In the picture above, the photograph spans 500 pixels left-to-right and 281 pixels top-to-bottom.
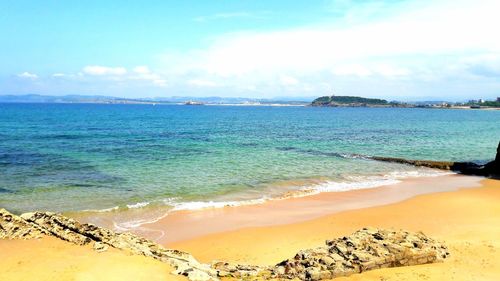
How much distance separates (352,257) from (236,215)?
10198mm

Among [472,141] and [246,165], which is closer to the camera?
[246,165]

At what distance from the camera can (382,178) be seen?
118 ft

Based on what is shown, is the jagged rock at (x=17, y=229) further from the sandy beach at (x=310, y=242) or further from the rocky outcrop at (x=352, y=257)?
the rocky outcrop at (x=352, y=257)

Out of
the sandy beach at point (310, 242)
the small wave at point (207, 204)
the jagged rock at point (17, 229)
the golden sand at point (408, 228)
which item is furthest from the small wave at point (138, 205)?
the jagged rock at point (17, 229)

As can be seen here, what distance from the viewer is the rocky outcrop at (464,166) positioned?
124 feet

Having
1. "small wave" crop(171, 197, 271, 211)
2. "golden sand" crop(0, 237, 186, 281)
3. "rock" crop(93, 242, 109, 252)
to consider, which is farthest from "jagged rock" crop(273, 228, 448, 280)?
"small wave" crop(171, 197, 271, 211)

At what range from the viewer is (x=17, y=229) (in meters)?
17.0

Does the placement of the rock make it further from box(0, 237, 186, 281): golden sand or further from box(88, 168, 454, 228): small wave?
box(88, 168, 454, 228): small wave

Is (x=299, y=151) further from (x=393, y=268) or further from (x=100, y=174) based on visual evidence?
(x=393, y=268)

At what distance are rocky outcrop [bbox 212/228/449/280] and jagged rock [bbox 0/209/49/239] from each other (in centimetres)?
807

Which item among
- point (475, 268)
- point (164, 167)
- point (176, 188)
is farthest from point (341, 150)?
point (475, 268)

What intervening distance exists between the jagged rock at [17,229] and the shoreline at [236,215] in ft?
14.4

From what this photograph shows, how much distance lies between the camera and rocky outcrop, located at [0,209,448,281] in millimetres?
13688

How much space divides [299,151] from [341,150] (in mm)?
6063
